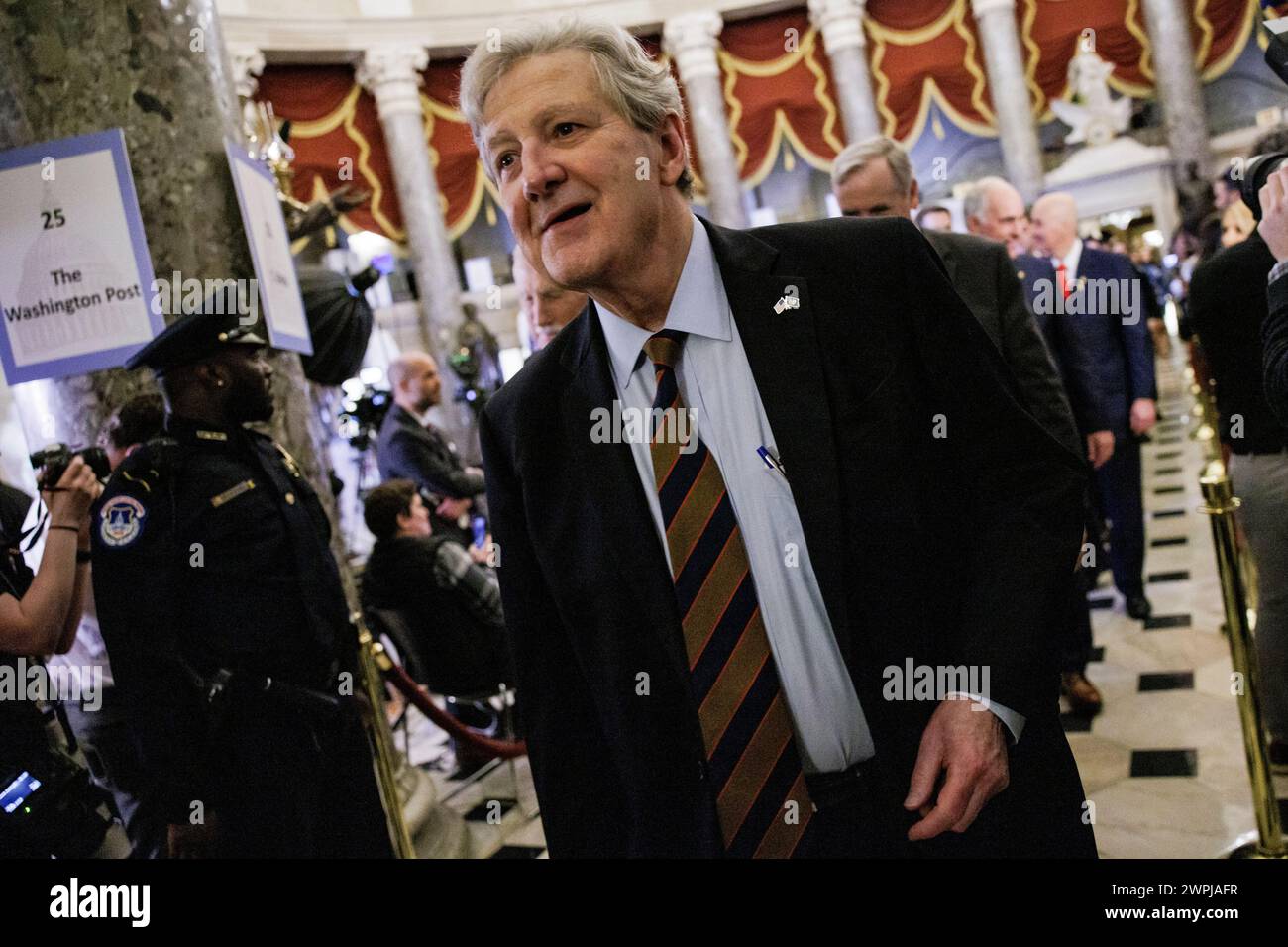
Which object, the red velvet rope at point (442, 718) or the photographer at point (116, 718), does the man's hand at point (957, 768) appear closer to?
the red velvet rope at point (442, 718)

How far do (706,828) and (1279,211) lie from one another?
1.16 m

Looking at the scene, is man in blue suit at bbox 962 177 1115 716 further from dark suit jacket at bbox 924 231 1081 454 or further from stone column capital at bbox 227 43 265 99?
stone column capital at bbox 227 43 265 99

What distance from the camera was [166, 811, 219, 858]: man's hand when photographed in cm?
209

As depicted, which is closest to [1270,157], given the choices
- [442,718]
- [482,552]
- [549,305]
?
[549,305]

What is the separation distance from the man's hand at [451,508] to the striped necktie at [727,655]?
4209mm

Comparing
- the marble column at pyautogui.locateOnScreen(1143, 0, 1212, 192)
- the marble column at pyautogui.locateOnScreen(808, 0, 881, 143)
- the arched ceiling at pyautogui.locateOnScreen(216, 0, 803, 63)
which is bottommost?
the marble column at pyautogui.locateOnScreen(1143, 0, 1212, 192)

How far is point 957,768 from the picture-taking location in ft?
4.02

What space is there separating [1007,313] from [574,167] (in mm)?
1574

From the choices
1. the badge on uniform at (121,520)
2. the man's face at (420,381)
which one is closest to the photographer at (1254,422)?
the badge on uniform at (121,520)

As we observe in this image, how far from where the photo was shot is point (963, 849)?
4.31ft

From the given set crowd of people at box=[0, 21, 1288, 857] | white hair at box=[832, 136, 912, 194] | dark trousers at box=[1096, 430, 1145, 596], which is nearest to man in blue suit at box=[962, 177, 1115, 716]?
dark trousers at box=[1096, 430, 1145, 596]

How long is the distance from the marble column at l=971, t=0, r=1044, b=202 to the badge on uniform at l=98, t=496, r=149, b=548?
13.9 m

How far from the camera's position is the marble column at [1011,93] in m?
13.7
